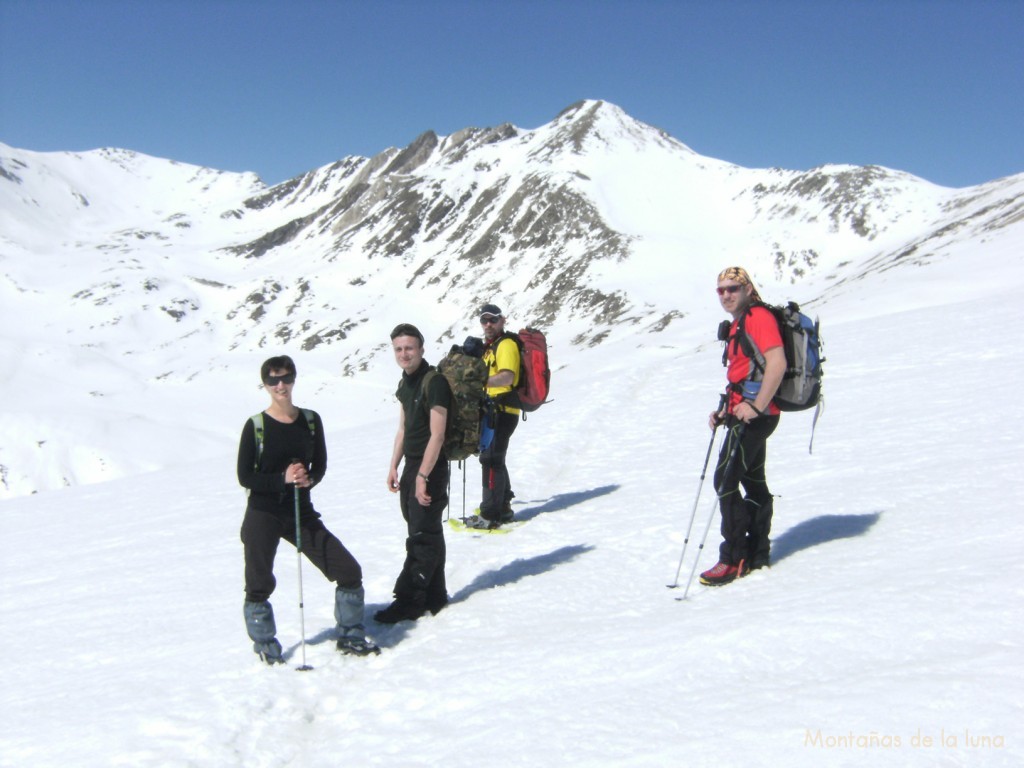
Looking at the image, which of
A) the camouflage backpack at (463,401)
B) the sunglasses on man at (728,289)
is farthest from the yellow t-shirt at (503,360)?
the sunglasses on man at (728,289)

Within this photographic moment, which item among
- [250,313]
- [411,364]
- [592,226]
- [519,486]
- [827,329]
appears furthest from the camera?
[250,313]

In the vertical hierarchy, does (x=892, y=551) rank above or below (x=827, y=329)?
below

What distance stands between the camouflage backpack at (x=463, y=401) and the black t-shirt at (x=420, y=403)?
75 mm

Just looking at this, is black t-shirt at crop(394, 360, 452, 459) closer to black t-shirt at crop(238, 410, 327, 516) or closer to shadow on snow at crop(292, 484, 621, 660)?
black t-shirt at crop(238, 410, 327, 516)

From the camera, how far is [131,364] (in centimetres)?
10138

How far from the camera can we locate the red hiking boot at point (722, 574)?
6.27 meters

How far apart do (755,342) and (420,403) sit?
2693mm

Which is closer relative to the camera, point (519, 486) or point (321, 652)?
point (321, 652)

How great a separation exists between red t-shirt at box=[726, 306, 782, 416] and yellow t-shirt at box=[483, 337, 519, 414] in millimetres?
3014

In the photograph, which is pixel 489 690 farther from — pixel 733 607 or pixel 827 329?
pixel 827 329

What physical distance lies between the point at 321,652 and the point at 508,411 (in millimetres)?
3918

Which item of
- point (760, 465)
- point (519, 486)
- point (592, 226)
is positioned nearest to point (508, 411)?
point (519, 486)

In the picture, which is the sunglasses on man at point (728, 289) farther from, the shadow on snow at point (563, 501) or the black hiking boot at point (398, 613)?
the shadow on snow at point (563, 501)

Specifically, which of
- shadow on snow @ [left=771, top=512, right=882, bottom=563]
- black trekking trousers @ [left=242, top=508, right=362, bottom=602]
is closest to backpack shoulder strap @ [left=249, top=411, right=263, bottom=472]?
black trekking trousers @ [left=242, top=508, right=362, bottom=602]
